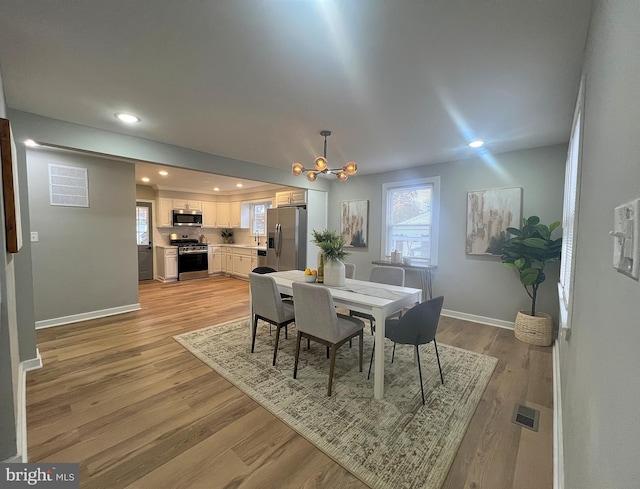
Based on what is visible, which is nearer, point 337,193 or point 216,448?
point 216,448

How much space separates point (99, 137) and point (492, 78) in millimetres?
3752

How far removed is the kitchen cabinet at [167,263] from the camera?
6.81 meters

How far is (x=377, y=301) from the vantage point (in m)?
2.28

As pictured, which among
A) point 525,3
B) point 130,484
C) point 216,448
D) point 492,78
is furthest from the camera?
point 492,78

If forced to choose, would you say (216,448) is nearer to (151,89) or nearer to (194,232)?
(151,89)

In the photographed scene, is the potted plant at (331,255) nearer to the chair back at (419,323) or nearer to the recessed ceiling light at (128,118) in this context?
the chair back at (419,323)

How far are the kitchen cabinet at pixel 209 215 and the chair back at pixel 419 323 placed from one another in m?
6.95

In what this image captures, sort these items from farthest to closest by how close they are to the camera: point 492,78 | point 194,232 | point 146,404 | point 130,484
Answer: point 194,232 < point 146,404 < point 492,78 < point 130,484

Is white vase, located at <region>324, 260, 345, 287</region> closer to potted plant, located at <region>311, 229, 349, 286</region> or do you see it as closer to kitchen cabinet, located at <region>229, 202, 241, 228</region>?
potted plant, located at <region>311, 229, 349, 286</region>

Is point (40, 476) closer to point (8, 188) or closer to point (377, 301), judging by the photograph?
point (8, 188)

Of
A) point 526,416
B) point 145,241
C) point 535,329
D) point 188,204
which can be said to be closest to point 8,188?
point 526,416

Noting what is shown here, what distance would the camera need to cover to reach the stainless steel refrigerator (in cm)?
559

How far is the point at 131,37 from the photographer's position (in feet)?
5.20

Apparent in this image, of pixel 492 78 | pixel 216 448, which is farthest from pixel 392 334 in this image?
pixel 492 78
